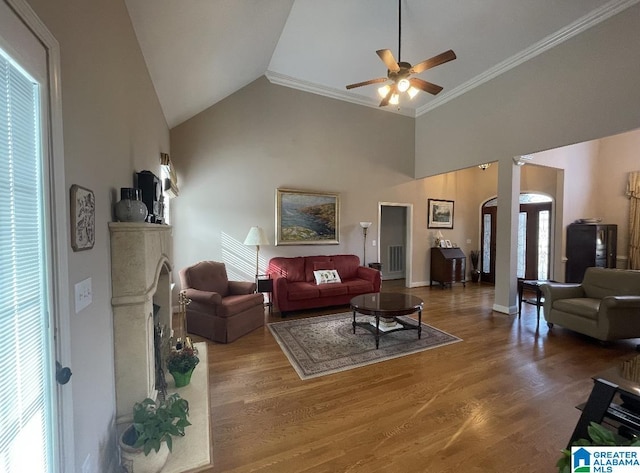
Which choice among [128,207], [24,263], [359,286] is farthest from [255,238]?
[24,263]

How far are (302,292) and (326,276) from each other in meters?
0.63

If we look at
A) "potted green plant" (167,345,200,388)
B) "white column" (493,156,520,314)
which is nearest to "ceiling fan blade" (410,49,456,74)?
"white column" (493,156,520,314)

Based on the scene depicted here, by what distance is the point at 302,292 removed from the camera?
171 inches

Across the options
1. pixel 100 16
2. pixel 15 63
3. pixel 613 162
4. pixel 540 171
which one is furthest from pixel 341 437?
pixel 613 162

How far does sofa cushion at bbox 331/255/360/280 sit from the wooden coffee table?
1435 mm

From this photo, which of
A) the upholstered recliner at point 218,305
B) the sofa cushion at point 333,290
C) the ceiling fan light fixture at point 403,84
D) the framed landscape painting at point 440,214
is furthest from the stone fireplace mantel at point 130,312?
the framed landscape painting at point 440,214

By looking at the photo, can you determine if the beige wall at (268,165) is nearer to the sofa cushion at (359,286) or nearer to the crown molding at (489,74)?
the crown molding at (489,74)

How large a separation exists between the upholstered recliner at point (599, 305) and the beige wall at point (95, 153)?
4.75m

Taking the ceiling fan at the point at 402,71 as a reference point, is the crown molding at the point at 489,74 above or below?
above

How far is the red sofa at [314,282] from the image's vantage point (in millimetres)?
4332

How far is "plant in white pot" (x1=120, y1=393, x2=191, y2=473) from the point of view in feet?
4.87

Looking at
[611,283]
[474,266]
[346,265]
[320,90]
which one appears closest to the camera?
[611,283]

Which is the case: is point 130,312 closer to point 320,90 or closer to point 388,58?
point 388,58

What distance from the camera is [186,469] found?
5.25 feet
